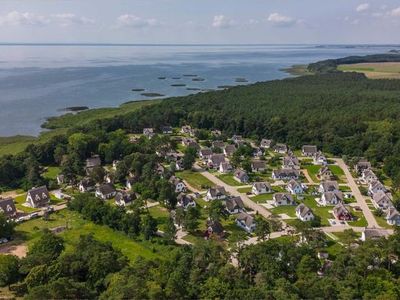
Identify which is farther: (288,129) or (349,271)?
(288,129)

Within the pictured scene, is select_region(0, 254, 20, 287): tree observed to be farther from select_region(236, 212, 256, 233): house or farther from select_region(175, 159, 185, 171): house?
select_region(175, 159, 185, 171): house

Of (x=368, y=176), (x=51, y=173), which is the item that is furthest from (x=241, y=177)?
(x=51, y=173)

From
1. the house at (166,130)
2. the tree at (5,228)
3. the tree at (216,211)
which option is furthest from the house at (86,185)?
the house at (166,130)

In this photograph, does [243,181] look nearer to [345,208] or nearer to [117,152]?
[345,208]

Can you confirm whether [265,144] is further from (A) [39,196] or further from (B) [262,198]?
(A) [39,196]

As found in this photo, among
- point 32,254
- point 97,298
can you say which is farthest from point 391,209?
point 32,254

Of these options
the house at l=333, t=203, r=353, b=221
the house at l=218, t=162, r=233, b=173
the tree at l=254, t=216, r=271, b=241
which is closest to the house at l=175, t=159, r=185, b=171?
the house at l=218, t=162, r=233, b=173
